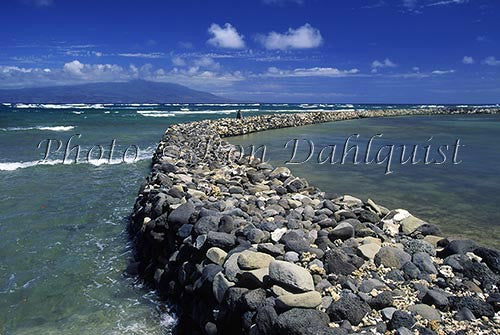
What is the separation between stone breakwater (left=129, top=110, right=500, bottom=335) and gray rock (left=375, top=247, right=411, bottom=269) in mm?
11

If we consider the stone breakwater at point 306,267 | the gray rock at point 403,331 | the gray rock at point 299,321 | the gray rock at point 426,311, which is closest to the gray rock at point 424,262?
the stone breakwater at point 306,267

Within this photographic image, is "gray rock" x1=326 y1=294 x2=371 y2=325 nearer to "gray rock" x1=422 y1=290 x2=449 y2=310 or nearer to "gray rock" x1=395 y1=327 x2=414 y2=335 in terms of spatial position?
"gray rock" x1=395 y1=327 x2=414 y2=335

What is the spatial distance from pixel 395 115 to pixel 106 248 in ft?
148

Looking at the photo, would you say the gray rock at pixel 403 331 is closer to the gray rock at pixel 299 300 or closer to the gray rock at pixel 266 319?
the gray rock at pixel 299 300

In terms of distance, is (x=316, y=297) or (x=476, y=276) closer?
(x=316, y=297)

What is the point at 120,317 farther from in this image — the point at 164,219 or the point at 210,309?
the point at 164,219

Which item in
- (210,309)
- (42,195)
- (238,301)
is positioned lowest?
(42,195)

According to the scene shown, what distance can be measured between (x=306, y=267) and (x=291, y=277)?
20.7 inches

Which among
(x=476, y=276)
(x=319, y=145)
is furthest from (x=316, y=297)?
(x=319, y=145)

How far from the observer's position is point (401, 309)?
3.03 m

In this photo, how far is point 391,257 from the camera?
3725 mm

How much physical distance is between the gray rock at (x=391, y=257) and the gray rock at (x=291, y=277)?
2.90 feet

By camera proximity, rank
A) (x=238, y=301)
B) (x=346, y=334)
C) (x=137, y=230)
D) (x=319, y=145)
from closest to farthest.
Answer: (x=346, y=334), (x=238, y=301), (x=137, y=230), (x=319, y=145)

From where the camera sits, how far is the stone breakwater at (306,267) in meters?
2.93
